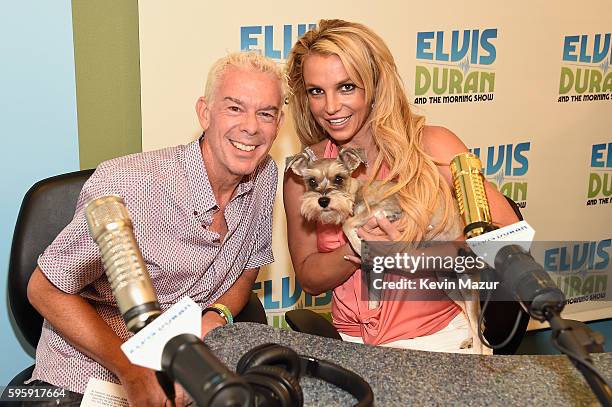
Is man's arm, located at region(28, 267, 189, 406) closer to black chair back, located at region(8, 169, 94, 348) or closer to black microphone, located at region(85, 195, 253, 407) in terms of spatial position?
black chair back, located at region(8, 169, 94, 348)

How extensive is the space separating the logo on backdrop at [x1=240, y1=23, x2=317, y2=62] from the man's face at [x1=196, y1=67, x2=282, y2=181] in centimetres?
117

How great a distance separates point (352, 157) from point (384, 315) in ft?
1.89

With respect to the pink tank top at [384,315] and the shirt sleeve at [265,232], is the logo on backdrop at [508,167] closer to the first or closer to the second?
the pink tank top at [384,315]

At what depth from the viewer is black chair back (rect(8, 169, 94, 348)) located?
212 cm

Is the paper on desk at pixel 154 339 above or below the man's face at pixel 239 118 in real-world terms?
below

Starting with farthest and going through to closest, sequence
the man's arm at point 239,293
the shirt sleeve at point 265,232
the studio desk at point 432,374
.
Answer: the shirt sleeve at point 265,232
the man's arm at point 239,293
the studio desk at point 432,374

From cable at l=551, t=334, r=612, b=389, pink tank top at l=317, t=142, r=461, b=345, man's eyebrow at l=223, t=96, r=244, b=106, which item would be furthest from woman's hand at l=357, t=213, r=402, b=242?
cable at l=551, t=334, r=612, b=389

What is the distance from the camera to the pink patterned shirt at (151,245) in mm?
1762

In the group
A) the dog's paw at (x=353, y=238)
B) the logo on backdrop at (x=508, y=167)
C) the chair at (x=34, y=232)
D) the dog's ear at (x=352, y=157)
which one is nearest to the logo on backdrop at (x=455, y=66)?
the logo on backdrop at (x=508, y=167)

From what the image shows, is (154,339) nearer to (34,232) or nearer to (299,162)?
(34,232)

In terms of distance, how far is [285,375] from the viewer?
3.28 feet

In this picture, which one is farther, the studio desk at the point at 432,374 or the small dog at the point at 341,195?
Result: the small dog at the point at 341,195

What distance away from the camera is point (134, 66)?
3127mm

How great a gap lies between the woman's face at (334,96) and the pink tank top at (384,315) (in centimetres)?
22
